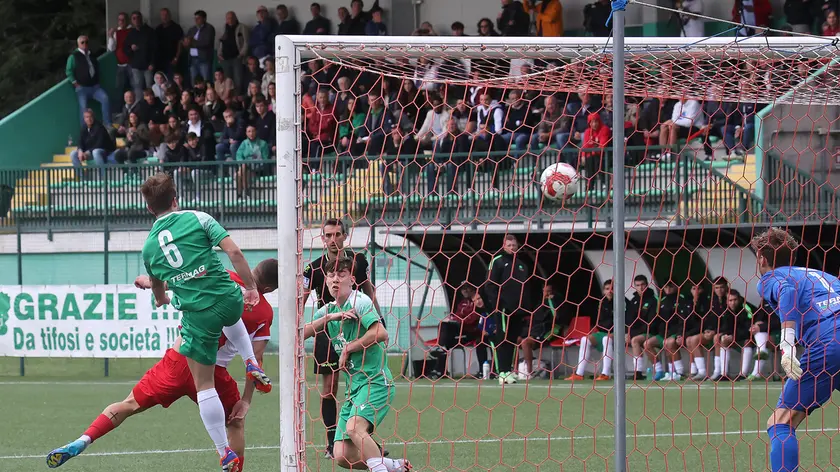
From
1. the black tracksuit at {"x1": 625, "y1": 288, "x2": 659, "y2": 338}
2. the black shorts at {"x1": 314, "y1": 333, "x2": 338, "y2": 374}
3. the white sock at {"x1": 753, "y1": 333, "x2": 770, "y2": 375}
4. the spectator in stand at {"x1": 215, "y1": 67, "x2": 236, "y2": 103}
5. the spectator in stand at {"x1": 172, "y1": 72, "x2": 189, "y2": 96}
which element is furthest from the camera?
the spectator in stand at {"x1": 172, "y1": 72, "x2": 189, "y2": 96}

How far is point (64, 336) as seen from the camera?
15078 millimetres

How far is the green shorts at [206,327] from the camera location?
659 cm

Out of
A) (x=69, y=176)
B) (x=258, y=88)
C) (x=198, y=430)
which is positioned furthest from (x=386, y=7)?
(x=198, y=430)

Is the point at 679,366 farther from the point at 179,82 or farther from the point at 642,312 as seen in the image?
the point at 179,82

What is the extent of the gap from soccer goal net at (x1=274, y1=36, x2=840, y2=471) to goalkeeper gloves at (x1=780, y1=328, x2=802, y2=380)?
143 centimetres

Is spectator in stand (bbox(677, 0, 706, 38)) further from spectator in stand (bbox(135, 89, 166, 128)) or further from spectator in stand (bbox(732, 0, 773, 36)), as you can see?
spectator in stand (bbox(135, 89, 166, 128))

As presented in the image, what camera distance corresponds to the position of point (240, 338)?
689 centimetres

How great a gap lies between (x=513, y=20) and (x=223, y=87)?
5.42 metres

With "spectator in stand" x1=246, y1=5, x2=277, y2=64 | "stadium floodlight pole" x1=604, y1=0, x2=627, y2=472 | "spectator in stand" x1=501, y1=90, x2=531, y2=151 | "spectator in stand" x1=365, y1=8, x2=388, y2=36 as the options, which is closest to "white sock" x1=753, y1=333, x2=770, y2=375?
"spectator in stand" x1=501, y1=90, x2=531, y2=151

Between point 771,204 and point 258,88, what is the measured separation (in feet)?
31.6

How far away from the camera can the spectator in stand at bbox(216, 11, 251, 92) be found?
23.0m

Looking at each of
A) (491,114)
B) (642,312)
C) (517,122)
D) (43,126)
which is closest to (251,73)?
(43,126)

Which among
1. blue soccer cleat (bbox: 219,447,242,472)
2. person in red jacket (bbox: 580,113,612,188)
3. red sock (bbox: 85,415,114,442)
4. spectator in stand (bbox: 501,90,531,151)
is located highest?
spectator in stand (bbox: 501,90,531,151)

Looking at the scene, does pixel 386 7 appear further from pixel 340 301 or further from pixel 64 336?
pixel 340 301
